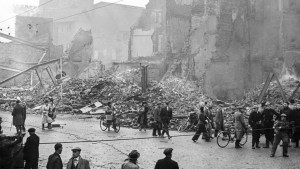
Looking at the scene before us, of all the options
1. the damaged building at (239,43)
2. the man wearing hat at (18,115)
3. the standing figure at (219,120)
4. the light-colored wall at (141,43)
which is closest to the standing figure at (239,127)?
the standing figure at (219,120)

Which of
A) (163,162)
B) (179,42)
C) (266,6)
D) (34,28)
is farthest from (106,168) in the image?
(34,28)

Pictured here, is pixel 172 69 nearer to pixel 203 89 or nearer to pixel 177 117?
pixel 203 89

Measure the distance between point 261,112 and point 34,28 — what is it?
49.7m

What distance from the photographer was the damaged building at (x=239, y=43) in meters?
25.8

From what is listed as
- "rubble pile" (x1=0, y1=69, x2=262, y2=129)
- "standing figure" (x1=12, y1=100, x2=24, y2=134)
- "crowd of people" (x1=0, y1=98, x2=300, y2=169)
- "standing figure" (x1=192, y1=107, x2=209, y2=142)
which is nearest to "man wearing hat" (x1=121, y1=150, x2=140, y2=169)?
"crowd of people" (x1=0, y1=98, x2=300, y2=169)

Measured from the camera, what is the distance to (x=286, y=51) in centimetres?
2533

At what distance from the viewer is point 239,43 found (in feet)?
88.6

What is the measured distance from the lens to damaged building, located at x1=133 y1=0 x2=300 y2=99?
25797 mm

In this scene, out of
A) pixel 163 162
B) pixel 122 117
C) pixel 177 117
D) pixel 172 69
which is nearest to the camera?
pixel 163 162

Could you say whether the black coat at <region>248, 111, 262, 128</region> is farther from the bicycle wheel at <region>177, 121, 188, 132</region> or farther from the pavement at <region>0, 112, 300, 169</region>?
the bicycle wheel at <region>177, 121, 188, 132</region>

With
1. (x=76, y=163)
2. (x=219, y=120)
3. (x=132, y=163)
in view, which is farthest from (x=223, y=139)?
(x=132, y=163)

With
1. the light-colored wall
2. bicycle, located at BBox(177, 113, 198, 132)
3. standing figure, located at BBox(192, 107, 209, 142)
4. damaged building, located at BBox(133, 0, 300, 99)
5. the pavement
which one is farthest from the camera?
the light-colored wall

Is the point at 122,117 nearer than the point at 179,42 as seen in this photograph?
Yes

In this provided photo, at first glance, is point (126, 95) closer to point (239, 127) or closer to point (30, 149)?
point (239, 127)
